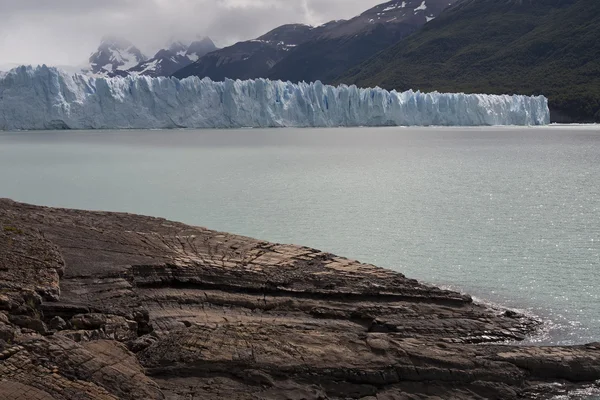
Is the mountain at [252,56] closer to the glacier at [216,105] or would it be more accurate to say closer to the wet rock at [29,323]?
the glacier at [216,105]

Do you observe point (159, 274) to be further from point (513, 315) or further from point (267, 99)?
point (267, 99)

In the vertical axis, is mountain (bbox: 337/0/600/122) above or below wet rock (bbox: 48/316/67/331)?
above

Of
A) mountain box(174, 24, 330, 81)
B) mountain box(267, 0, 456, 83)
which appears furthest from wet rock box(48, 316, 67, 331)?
mountain box(174, 24, 330, 81)

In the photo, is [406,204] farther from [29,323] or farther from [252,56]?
[252,56]

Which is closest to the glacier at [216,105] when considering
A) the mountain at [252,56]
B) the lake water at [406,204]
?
the lake water at [406,204]

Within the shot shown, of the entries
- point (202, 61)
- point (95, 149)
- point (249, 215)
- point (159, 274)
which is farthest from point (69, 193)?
point (202, 61)

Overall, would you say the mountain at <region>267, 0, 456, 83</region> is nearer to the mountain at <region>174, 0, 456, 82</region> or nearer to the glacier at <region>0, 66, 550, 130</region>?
the mountain at <region>174, 0, 456, 82</region>
